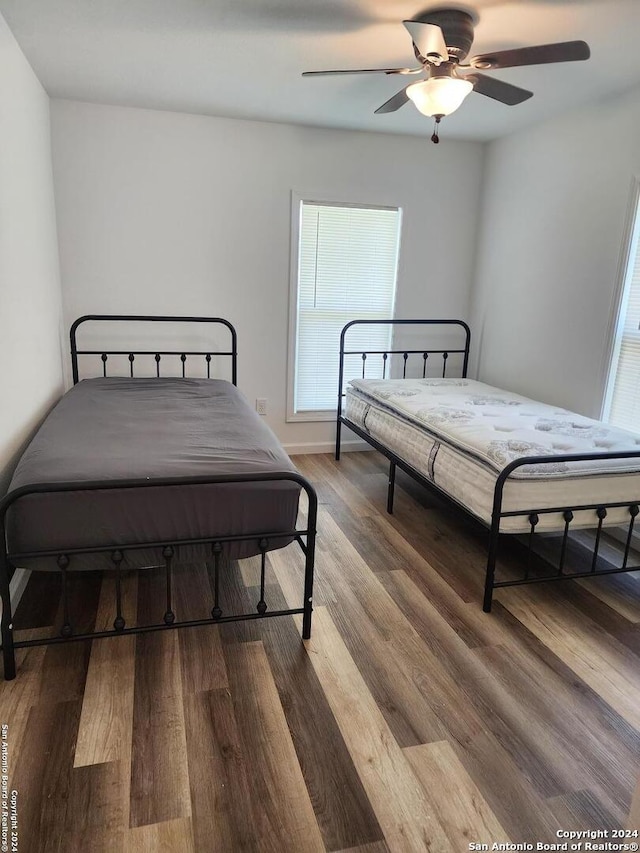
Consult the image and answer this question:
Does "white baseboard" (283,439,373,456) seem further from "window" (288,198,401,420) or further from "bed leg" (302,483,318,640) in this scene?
"bed leg" (302,483,318,640)

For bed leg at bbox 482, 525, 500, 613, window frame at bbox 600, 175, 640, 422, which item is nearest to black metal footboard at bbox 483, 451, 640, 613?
bed leg at bbox 482, 525, 500, 613

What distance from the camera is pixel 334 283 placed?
426 centimetres

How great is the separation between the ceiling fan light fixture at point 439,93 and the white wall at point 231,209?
5.71ft

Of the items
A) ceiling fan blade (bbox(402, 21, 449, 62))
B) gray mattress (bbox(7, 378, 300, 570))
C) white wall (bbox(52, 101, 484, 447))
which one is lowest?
gray mattress (bbox(7, 378, 300, 570))

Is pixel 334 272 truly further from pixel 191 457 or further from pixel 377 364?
pixel 191 457

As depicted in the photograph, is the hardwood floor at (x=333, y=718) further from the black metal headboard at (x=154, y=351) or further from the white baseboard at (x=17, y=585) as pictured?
the black metal headboard at (x=154, y=351)

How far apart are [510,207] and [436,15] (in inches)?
80.7

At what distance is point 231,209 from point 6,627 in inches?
119

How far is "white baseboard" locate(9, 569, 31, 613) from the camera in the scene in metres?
2.24

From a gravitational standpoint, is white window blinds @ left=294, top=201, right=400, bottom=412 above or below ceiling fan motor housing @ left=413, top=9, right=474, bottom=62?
below

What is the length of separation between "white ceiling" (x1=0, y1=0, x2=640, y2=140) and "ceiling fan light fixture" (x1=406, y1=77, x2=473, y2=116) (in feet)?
0.78

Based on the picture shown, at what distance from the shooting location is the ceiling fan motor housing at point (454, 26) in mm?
2197

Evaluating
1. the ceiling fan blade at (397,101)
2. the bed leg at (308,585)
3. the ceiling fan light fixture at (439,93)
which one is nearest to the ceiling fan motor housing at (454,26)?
the ceiling fan light fixture at (439,93)

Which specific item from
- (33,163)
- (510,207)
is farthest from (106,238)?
(510,207)
